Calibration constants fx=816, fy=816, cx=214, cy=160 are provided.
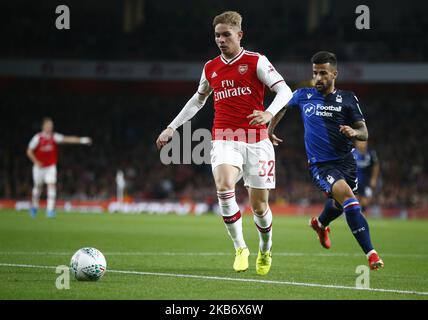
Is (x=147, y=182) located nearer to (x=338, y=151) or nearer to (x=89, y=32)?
(x=89, y=32)

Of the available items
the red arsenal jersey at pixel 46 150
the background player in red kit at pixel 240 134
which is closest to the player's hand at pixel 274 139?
the background player in red kit at pixel 240 134

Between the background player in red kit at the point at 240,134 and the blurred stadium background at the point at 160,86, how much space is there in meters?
20.6

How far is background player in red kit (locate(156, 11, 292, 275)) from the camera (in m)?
8.56

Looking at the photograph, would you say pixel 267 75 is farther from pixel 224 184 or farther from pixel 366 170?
pixel 366 170

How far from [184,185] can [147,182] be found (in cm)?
155

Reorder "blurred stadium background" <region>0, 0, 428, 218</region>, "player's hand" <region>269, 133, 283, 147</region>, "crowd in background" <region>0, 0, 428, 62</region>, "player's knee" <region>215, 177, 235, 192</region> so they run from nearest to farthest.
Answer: "player's knee" <region>215, 177, 235, 192</region>, "player's hand" <region>269, 133, 283, 147</region>, "blurred stadium background" <region>0, 0, 428, 218</region>, "crowd in background" <region>0, 0, 428, 62</region>

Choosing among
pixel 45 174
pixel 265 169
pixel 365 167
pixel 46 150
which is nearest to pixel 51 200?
pixel 45 174

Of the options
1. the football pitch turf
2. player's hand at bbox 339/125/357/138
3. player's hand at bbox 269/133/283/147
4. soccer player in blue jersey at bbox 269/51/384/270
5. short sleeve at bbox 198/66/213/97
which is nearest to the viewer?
the football pitch turf

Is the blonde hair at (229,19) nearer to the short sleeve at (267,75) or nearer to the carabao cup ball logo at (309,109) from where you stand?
the short sleeve at (267,75)

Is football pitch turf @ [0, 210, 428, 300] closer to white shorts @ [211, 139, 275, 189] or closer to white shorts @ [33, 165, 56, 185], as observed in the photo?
white shorts @ [211, 139, 275, 189]

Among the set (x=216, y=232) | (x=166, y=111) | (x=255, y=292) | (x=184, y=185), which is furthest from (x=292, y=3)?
(x=255, y=292)

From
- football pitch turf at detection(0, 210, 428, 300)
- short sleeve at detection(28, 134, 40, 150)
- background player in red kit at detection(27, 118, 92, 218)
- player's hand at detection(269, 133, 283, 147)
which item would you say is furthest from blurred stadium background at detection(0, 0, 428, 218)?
player's hand at detection(269, 133, 283, 147)

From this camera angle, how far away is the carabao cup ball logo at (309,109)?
9359 millimetres

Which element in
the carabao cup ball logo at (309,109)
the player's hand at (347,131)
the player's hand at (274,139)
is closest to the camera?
the player's hand at (347,131)
